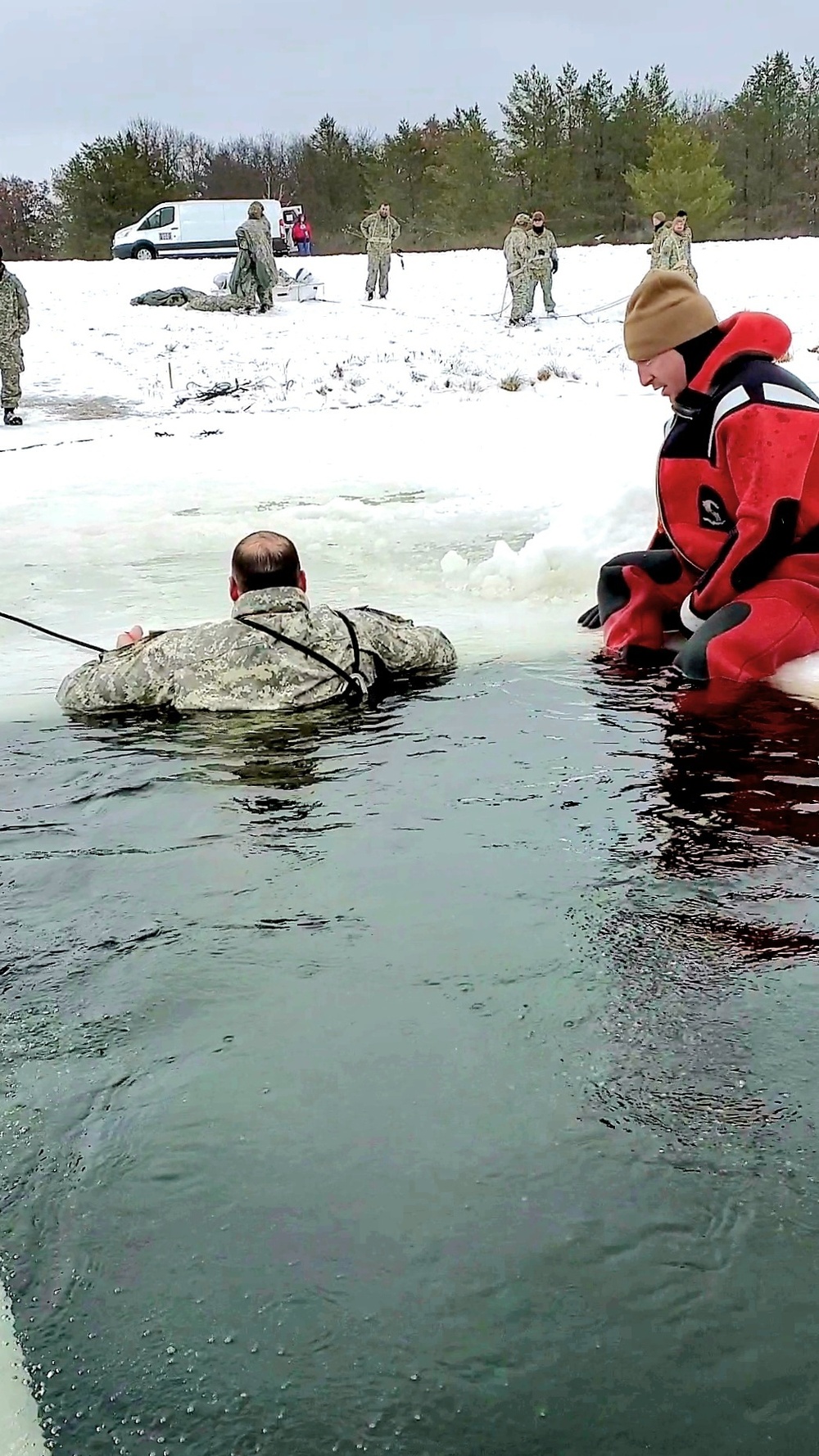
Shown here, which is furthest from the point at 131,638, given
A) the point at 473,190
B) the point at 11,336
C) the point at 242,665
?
the point at 473,190

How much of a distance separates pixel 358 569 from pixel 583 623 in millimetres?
1898

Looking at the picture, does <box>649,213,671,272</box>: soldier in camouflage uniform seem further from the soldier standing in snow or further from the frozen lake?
the frozen lake

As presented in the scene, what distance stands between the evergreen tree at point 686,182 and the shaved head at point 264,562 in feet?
138

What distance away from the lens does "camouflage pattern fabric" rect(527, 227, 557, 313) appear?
2339 cm

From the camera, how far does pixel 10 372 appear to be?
585 inches

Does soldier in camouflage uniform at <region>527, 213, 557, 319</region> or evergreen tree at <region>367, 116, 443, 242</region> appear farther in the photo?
evergreen tree at <region>367, 116, 443, 242</region>

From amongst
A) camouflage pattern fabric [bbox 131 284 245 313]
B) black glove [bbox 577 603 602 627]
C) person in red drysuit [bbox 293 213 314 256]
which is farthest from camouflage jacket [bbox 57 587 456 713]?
person in red drysuit [bbox 293 213 314 256]

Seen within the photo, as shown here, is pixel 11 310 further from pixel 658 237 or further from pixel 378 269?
pixel 378 269

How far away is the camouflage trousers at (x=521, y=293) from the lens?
75.8 ft

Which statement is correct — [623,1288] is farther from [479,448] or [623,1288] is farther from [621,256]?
[621,256]

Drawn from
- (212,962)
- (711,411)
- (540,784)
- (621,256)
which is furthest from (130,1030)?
(621,256)

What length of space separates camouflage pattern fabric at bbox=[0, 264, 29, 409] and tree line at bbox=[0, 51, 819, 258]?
33779mm

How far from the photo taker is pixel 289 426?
46.0 feet

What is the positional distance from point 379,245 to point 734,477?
23.2 metres
